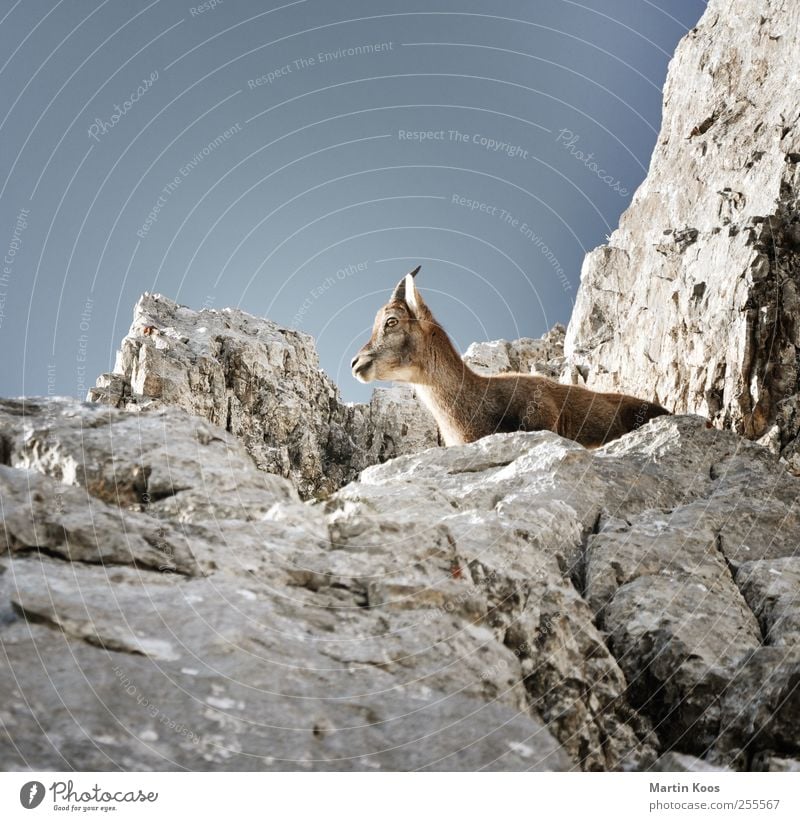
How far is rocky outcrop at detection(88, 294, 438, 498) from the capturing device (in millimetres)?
42188

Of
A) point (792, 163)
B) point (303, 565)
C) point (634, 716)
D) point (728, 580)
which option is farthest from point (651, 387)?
point (303, 565)

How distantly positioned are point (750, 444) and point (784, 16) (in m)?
17.0

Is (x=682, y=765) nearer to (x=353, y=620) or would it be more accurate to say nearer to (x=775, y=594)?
(x=775, y=594)

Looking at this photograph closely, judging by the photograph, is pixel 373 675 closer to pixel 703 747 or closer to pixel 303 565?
pixel 303 565

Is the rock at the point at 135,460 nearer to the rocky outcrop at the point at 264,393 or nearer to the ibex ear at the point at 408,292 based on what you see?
the ibex ear at the point at 408,292

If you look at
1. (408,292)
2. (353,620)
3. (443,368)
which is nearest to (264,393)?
(408,292)

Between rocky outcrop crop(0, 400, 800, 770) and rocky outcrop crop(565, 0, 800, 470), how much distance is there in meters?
6.34

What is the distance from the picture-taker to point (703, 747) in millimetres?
5871

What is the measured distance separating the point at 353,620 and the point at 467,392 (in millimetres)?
10308

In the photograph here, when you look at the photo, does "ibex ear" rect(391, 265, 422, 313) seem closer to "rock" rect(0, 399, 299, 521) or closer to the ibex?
the ibex

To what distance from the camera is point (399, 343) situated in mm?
15922

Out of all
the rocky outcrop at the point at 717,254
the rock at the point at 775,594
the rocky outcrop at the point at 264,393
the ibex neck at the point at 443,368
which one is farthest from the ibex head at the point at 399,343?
the rocky outcrop at the point at 264,393

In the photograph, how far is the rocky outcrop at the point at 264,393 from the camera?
42.2m

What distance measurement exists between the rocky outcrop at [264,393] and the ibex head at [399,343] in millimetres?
24409
